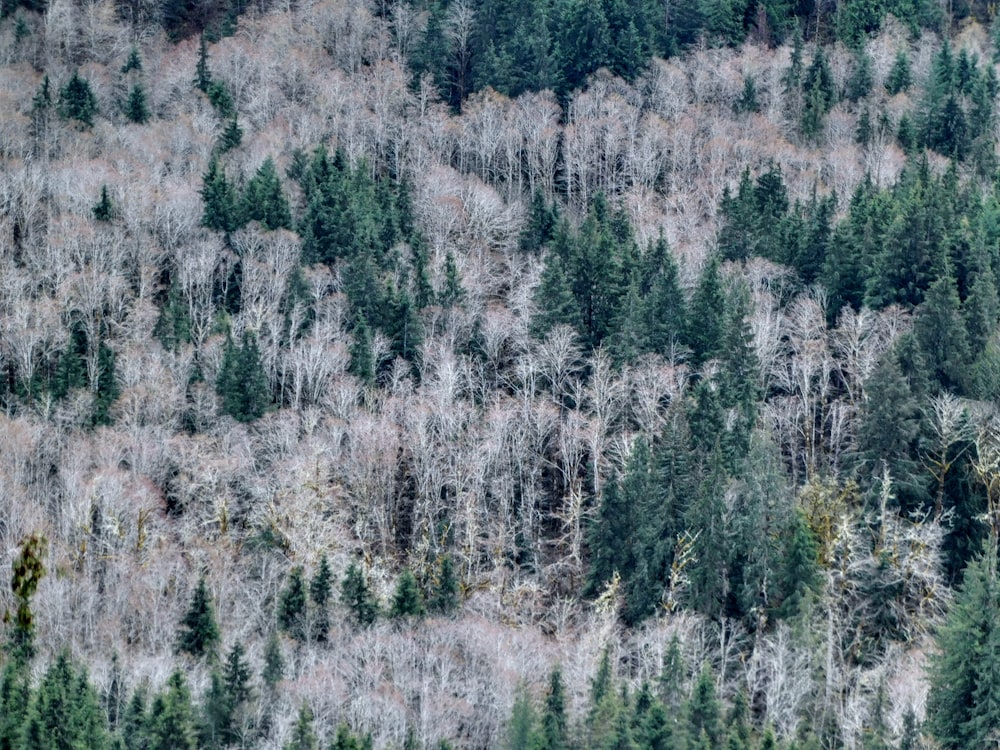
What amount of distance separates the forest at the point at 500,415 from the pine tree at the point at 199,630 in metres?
0.14

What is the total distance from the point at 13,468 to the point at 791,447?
2942cm

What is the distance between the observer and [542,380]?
70.4m

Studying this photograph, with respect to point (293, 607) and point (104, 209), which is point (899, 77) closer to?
point (104, 209)

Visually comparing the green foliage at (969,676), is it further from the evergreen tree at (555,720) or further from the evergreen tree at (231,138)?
the evergreen tree at (231,138)

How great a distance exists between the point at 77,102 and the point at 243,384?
34998 millimetres

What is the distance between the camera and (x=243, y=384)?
67.2 metres

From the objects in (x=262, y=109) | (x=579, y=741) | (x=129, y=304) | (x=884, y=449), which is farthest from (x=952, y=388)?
(x=262, y=109)

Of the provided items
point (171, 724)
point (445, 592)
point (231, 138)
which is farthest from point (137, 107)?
point (171, 724)

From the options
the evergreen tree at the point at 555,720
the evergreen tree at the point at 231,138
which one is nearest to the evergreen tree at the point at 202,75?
the evergreen tree at the point at 231,138

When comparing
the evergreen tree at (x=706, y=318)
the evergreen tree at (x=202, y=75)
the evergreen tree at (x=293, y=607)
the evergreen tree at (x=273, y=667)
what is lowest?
the evergreen tree at (x=273, y=667)

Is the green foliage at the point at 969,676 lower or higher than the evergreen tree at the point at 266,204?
lower

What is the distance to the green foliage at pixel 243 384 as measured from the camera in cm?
6625

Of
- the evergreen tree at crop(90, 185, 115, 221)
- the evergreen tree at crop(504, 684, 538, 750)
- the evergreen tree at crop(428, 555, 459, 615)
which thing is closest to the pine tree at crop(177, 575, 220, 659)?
the evergreen tree at crop(428, 555, 459, 615)

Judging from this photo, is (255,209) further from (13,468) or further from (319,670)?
(319,670)
